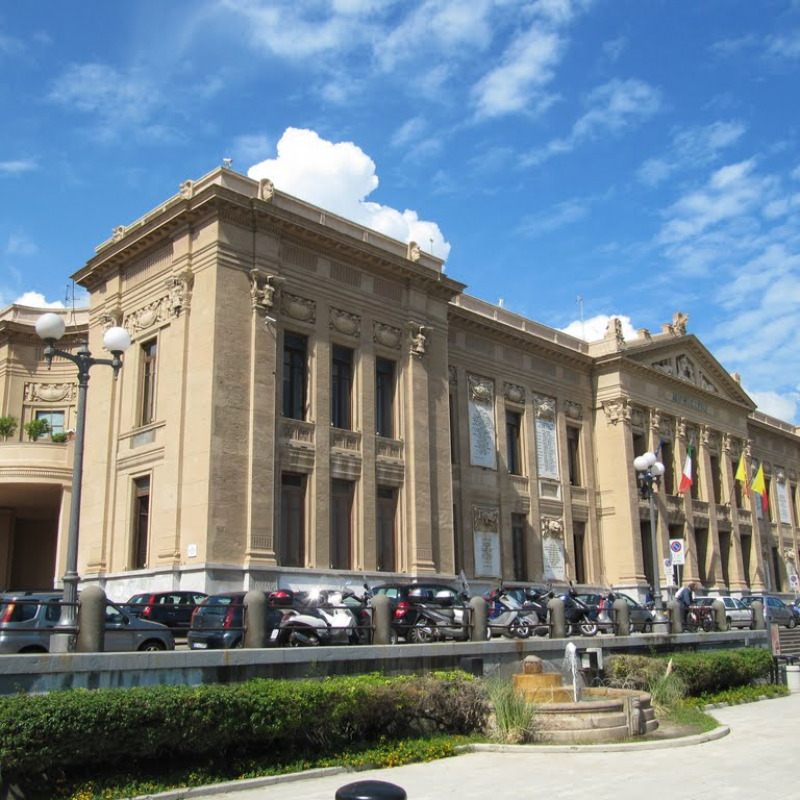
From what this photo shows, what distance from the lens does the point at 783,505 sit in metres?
64.6

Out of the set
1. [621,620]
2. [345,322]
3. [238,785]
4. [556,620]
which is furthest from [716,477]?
[238,785]

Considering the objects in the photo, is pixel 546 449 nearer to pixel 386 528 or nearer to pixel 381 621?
pixel 386 528

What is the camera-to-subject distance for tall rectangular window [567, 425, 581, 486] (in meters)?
45.9

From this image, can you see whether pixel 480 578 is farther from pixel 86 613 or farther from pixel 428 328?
pixel 86 613

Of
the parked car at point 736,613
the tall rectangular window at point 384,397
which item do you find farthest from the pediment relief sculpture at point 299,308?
the parked car at point 736,613

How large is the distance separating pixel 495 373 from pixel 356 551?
530 inches

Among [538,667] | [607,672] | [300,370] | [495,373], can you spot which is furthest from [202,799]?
[495,373]

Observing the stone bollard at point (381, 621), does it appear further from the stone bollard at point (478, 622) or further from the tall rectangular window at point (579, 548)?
the tall rectangular window at point (579, 548)

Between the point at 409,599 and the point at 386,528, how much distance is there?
9.40 m

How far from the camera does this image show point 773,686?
27062mm

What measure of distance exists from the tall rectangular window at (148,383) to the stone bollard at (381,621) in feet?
51.9

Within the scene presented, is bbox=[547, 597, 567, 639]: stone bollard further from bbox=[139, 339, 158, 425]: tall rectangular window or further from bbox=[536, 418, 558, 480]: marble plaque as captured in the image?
bbox=[536, 418, 558, 480]: marble plaque

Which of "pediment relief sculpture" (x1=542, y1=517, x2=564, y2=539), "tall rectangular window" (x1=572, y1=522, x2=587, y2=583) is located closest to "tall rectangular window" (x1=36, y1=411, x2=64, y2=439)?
"pediment relief sculpture" (x1=542, y1=517, x2=564, y2=539)

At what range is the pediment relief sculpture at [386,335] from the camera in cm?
3416
